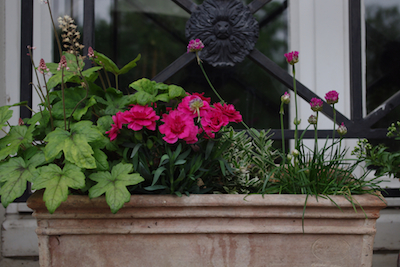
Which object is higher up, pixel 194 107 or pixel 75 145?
pixel 194 107

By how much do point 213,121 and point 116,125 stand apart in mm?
264

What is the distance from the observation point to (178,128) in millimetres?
688

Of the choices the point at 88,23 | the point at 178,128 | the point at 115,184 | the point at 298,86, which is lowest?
the point at 115,184

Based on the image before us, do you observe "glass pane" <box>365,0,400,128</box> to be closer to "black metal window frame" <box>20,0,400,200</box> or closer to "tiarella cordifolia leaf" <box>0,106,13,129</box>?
"black metal window frame" <box>20,0,400,200</box>

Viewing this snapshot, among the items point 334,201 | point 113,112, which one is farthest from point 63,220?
point 334,201

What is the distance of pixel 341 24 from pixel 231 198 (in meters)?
1.34

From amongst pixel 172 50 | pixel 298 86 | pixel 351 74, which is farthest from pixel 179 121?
pixel 172 50

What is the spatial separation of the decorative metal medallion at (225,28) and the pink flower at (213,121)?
59cm

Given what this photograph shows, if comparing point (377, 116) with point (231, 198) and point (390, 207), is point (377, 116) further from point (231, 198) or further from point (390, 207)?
point (231, 198)

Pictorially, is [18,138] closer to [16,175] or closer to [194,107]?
[16,175]

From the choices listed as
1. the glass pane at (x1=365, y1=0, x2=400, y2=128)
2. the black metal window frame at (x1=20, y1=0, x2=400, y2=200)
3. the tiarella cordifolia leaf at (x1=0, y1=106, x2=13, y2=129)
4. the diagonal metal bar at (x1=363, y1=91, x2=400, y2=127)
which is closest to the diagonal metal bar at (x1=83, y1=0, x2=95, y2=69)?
the black metal window frame at (x1=20, y1=0, x2=400, y2=200)

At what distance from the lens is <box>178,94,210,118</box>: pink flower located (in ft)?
2.28

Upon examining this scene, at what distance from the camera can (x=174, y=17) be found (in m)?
1.62

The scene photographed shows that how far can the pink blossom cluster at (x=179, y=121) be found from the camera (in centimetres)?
68
